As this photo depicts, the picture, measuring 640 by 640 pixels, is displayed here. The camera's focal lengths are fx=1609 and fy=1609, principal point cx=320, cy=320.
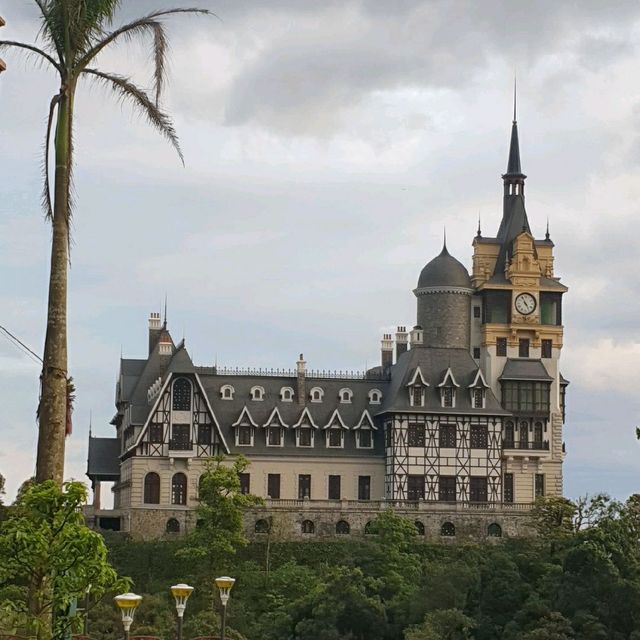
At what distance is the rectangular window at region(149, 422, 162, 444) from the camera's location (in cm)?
8625

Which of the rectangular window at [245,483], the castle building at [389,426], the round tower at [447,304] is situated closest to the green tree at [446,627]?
the castle building at [389,426]

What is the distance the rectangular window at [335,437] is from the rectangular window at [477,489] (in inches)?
302

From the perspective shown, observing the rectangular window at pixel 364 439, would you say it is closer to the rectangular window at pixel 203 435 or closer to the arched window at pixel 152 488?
the rectangular window at pixel 203 435

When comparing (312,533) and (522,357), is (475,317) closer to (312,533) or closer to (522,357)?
(522,357)

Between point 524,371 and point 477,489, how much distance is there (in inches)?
300

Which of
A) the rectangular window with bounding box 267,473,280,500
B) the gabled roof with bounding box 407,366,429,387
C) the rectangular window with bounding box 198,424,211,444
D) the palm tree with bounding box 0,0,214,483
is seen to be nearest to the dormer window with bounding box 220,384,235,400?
the rectangular window with bounding box 198,424,211,444

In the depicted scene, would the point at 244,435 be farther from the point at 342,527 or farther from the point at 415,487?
the point at 415,487

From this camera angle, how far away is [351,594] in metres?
67.1

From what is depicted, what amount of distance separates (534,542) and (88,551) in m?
57.5

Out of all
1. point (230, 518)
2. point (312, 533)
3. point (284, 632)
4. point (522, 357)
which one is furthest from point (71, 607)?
point (522, 357)

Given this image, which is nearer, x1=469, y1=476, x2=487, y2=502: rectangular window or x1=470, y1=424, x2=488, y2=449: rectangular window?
x1=469, y1=476, x2=487, y2=502: rectangular window

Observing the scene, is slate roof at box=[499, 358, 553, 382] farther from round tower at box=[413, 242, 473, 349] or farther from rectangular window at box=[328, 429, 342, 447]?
rectangular window at box=[328, 429, 342, 447]

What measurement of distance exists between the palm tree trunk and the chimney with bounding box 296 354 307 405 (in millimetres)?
67621

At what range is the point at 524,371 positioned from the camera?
92.7 metres
